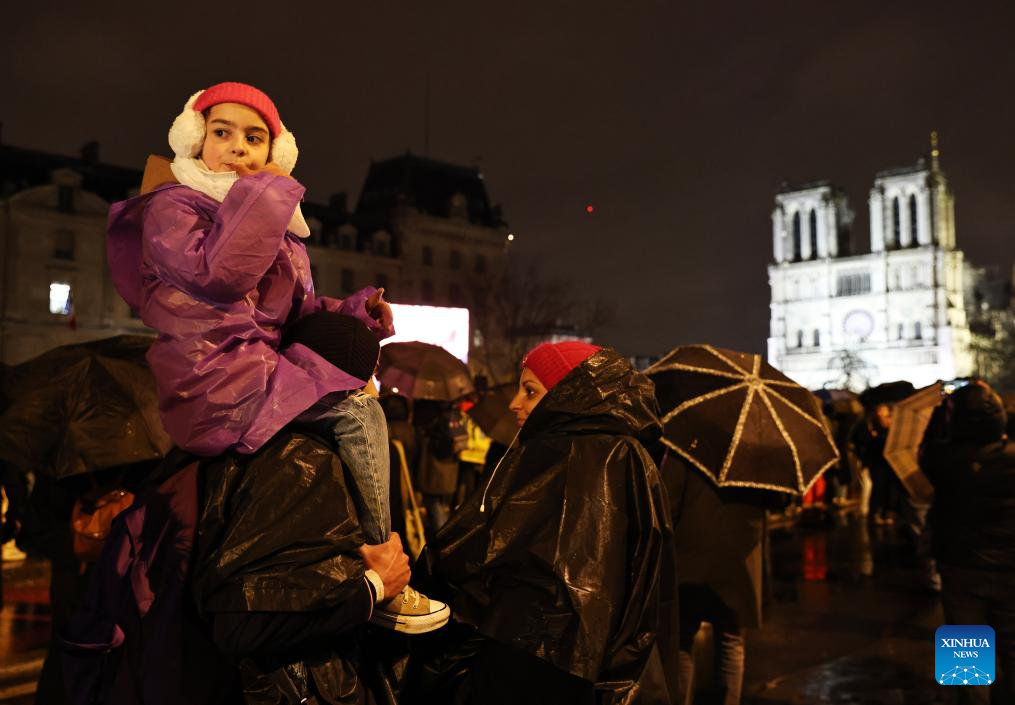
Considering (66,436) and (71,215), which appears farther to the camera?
(71,215)

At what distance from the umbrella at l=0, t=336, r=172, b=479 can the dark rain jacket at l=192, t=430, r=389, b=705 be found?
2342 millimetres

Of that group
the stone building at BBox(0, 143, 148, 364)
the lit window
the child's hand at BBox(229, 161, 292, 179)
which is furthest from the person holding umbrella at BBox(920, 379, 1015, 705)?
the lit window

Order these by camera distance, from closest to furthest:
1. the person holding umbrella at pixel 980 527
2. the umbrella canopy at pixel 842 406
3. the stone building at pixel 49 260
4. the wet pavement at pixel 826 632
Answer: the person holding umbrella at pixel 980 527 → the wet pavement at pixel 826 632 → the umbrella canopy at pixel 842 406 → the stone building at pixel 49 260

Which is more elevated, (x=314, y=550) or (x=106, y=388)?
(x=106, y=388)

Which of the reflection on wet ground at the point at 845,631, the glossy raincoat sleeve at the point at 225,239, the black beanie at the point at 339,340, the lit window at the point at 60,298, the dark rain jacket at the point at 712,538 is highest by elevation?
the lit window at the point at 60,298

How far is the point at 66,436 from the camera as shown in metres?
4.46

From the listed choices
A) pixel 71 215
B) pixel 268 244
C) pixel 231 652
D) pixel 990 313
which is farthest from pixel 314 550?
pixel 990 313

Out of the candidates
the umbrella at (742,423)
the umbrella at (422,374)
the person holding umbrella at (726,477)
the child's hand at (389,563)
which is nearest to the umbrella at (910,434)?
the umbrella at (742,423)

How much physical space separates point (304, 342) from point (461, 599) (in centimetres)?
111

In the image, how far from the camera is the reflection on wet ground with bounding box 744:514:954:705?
694 cm

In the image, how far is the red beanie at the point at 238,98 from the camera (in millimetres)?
→ 2498

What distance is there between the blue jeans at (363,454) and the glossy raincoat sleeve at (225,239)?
0.39 metres

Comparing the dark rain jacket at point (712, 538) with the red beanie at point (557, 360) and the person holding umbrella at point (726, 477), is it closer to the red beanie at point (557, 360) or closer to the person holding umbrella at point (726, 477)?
the person holding umbrella at point (726, 477)

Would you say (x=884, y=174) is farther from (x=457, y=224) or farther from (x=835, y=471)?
(x=835, y=471)
